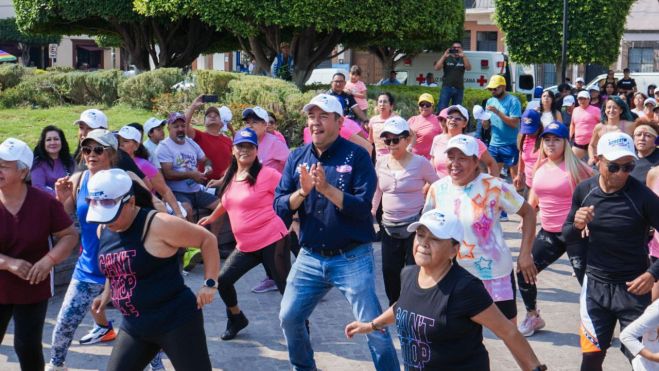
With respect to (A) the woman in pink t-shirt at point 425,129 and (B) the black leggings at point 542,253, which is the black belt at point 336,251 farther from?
(A) the woman in pink t-shirt at point 425,129

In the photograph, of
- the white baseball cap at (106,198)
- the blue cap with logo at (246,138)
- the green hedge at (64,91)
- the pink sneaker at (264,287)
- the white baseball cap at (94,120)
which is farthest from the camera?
the green hedge at (64,91)

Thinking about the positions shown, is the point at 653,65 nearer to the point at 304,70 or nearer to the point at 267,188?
the point at 304,70

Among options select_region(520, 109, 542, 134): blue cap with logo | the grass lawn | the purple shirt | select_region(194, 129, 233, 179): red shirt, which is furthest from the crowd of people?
the grass lawn

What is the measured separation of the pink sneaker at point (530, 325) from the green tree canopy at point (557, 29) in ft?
79.3

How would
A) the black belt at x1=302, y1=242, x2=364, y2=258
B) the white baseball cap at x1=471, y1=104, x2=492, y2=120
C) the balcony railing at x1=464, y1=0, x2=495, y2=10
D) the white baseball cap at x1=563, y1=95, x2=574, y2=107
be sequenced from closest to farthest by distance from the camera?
the black belt at x1=302, y1=242, x2=364, y2=258, the white baseball cap at x1=471, y1=104, x2=492, y2=120, the white baseball cap at x1=563, y1=95, x2=574, y2=107, the balcony railing at x1=464, y1=0, x2=495, y2=10

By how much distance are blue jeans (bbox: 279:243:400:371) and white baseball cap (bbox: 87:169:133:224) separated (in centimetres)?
145

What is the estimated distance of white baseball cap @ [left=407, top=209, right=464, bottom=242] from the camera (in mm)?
4215

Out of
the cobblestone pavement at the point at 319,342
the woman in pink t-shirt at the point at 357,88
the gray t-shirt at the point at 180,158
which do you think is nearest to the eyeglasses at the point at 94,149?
the cobblestone pavement at the point at 319,342

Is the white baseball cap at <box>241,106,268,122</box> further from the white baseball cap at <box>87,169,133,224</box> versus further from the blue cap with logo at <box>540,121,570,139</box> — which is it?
the white baseball cap at <box>87,169,133,224</box>

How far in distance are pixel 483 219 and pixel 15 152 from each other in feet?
9.65

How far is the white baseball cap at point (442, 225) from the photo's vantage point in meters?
4.21

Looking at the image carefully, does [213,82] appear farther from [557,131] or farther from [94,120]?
[557,131]

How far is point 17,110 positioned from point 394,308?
18.2 meters

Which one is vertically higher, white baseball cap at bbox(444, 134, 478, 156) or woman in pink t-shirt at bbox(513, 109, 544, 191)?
white baseball cap at bbox(444, 134, 478, 156)
